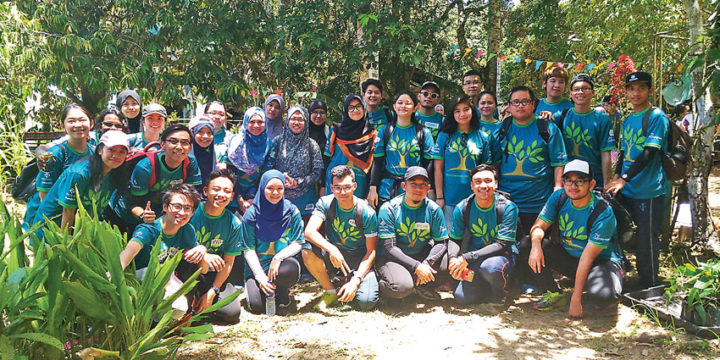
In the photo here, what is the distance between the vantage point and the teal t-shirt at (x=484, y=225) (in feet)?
14.2

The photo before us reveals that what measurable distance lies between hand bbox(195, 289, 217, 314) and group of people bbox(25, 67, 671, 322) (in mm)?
11

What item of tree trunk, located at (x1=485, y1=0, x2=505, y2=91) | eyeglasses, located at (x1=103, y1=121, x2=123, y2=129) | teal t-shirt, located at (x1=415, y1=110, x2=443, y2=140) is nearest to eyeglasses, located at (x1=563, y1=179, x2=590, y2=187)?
teal t-shirt, located at (x1=415, y1=110, x2=443, y2=140)

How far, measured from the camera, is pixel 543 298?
434cm

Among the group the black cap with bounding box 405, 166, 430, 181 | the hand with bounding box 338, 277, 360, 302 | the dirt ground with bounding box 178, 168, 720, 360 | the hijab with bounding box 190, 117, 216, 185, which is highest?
the hijab with bounding box 190, 117, 216, 185

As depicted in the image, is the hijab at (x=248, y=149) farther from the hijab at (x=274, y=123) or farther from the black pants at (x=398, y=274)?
the black pants at (x=398, y=274)

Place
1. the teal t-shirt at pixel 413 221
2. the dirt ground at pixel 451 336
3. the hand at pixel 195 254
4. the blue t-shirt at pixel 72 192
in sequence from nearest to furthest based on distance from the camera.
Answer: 1. the dirt ground at pixel 451 336
2. the blue t-shirt at pixel 72 192
3. the hand at pixel 195 254
4. the teal t-shirt at pixel 413 221

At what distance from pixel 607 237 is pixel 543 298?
75 cm

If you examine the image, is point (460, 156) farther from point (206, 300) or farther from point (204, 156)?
point (206, 300)

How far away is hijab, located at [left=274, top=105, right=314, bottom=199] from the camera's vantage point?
4.97m

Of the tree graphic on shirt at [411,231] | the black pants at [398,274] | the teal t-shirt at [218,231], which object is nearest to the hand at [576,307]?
the black pants at [398,274]

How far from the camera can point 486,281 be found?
170 inches

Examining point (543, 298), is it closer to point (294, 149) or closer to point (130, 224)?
point (294, 149)

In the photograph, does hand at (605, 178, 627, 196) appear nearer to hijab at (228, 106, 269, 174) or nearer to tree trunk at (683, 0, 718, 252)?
tree trunk at (683, 0, 718, 252)

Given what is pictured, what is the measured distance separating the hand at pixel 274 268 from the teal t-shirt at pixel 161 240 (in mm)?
647
